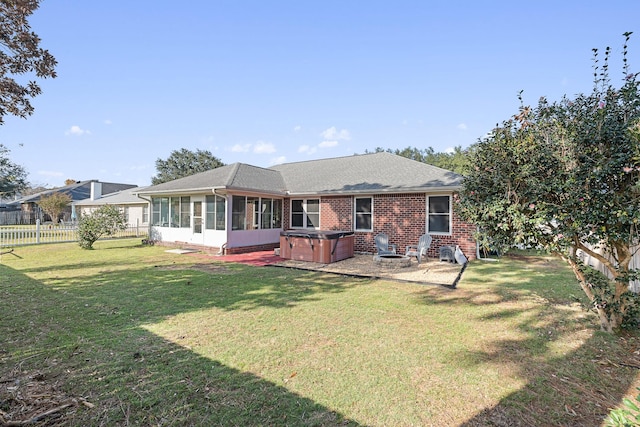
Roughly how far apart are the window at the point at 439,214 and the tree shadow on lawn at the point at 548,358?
530 cm

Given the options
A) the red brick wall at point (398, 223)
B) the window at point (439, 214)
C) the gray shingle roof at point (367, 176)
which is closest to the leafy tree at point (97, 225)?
the gray shingle roof at point (367, 176)

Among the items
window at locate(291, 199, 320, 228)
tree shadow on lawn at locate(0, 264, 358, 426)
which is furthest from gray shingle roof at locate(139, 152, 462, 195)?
tree shadow on lawn at locate(0, 264, 358, 426)

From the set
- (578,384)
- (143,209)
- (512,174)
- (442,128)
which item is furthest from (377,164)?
(143,209)

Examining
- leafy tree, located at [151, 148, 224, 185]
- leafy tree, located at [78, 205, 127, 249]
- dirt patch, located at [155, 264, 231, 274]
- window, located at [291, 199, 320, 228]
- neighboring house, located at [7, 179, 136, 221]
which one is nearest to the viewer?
dirt patch, located at [155, 264, 231, 274]

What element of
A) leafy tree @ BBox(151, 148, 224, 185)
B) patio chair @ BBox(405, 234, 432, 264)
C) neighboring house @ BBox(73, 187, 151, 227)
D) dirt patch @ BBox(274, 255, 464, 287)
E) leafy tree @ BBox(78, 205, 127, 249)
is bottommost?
dirt patch @ BBox(274, 255, 464, 287)

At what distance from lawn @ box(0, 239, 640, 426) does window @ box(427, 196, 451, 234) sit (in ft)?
15.5

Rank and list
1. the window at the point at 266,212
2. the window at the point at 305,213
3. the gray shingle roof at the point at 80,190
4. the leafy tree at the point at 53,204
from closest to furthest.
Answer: the window at the point at 266,212, the window at the point at 305,213, the leafy tree at the point at 53,204, the gray shingle roof at the point at 80,190

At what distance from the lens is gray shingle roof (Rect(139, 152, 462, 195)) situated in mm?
11906

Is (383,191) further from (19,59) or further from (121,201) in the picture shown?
(121,201)

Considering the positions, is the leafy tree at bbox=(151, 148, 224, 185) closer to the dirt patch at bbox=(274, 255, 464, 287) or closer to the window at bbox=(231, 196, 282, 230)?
the window at bbox=(231, 196, 282, 230)

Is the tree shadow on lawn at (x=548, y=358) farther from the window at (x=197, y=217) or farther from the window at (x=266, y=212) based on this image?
the window at (x=197, y=217)

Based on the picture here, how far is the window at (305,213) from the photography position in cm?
1445

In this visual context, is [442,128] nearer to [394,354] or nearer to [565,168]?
[565,168]

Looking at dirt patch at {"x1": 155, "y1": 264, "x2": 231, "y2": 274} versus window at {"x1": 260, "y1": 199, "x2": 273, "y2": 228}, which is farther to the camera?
window at {"x1": 260, "y1": 199, "x2": 273, "y2": 228}
